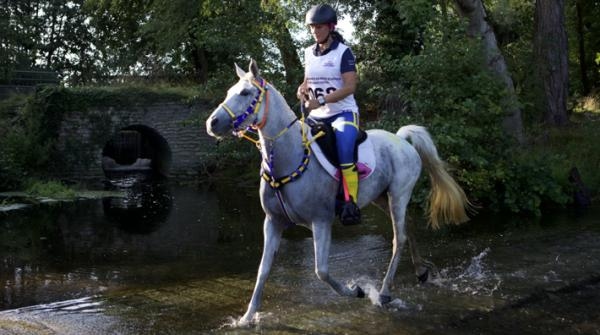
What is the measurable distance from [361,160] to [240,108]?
1.42m

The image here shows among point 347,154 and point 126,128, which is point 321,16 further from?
point 126,128

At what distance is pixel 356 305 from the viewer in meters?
5.82

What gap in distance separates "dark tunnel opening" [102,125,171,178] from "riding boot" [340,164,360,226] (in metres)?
20.1

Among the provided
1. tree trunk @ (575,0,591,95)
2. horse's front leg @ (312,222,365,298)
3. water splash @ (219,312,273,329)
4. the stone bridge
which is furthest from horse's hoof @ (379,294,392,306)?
tree trunk @ (575,0,591,95)

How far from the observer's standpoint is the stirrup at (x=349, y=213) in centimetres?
539

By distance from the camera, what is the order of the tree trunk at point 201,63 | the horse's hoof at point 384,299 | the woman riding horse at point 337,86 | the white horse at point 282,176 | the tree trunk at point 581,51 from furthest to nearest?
the tree trunk at point 201,63 → the tree trunk at point 581,51 → the horse's hoof at point 384,299 → the woman riding horse at point 337,86 → the white horse at point 282,176

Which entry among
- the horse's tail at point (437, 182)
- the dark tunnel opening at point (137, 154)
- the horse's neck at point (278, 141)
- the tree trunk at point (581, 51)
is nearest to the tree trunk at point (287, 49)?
the dark tunnel opening at point (137, 154)

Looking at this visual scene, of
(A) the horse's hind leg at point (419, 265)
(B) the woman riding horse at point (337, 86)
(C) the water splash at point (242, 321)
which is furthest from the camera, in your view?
(A) the horse's hind leg at point (419, 265)

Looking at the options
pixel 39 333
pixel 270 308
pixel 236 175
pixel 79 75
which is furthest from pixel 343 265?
pixel 79 75

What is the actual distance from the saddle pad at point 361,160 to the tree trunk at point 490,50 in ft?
26.3

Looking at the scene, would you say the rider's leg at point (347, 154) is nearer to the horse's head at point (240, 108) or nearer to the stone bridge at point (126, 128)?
the horse's head at point (240, 108)

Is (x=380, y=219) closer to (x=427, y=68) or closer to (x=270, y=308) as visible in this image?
(x=427, y=68)

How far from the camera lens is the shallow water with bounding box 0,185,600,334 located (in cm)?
536

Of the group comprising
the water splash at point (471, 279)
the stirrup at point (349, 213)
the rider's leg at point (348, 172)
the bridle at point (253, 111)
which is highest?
the bridle at point (253, 111)
